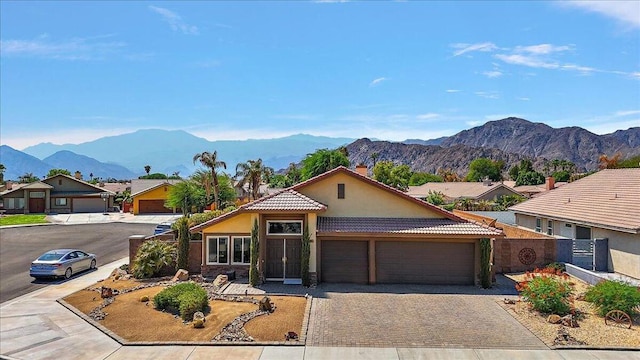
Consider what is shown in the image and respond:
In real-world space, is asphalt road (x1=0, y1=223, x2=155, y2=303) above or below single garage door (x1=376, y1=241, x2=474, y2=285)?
below

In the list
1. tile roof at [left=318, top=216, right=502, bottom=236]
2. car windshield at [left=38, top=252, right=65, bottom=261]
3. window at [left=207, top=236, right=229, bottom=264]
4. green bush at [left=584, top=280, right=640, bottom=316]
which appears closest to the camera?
green bush at [left=584, top=280, right=640, bottom=316]

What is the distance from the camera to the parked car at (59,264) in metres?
23.4

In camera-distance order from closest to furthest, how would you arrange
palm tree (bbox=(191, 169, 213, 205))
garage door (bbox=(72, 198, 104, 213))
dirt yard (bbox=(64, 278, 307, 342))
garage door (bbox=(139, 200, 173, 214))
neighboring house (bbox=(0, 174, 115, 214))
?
1. dirt yard (bbox=(64, 278, 307, 342))
2. palm tree (bbox=(191, 169, 213, 205))
3. garage door (bbox=(139, 200, 173, 214))
4. neighboring house (bbox=(0, 174, 115, 214))
5. garage door (bbox=(72, 198, 104, 213))

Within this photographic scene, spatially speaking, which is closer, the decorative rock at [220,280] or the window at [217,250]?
the decorative rock at [220,280]

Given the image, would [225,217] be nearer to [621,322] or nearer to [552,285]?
[552,285]

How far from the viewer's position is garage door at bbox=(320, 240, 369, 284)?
22.7 metres

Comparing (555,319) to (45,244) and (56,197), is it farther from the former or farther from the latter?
(56,197)

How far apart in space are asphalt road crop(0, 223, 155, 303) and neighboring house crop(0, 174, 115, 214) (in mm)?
19030

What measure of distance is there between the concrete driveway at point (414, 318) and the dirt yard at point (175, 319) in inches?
37.6

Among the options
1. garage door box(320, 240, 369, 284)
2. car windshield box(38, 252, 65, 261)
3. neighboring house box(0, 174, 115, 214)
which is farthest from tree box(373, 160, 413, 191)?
car windshield box(38, 252, 65, 261)

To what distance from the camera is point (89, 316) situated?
1734cm

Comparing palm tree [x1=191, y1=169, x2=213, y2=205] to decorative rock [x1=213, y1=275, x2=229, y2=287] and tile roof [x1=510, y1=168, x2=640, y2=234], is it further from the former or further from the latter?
tile roof [x1=510, y1=168, x2=640, y2=234]

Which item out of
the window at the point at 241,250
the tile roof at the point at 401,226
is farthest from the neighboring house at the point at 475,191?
the window at the point at 241,250

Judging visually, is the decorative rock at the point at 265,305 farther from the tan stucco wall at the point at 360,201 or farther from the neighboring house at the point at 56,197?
the neighboring house at the point at 56,197
